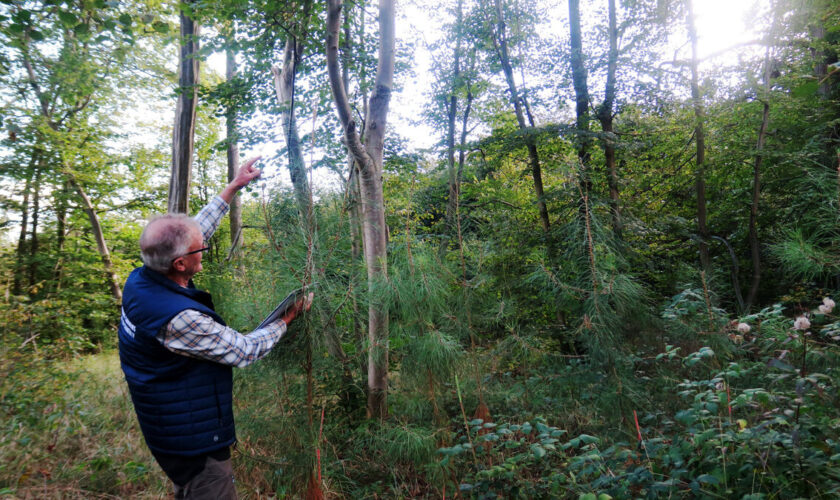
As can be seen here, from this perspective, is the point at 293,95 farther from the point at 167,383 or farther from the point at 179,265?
the point at 167,383

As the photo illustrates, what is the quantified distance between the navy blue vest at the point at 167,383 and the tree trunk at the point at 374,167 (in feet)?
4.52

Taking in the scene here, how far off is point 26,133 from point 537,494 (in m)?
8.95

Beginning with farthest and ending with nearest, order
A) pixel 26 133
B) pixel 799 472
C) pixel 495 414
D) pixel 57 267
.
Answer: pixel 57 267 < pixel 26 133 < pixel 495 414 < pixel 799 472

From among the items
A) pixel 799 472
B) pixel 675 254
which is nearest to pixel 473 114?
pixel 675 254

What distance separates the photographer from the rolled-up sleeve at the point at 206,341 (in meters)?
1.50

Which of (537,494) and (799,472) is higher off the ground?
(799,472)

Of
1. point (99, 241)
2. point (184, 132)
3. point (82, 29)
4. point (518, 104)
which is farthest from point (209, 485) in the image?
point (99, 241)

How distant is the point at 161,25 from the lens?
380 cm

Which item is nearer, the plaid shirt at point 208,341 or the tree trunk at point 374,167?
the plaid shirt at point 208,341

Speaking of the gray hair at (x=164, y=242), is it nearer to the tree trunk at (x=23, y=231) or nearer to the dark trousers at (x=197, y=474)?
the dark trousers at (x=197, y=474)

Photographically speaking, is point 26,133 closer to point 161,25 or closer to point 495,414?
point 161,25

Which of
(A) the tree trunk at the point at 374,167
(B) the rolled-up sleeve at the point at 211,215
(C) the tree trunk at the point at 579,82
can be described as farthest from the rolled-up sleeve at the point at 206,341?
(C) the tree trunk at the point at 579,82

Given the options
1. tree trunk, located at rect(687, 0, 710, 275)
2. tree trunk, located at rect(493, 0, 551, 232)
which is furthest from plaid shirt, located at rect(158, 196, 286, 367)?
tree trunk, located at rect(687, 0, 710, 275)

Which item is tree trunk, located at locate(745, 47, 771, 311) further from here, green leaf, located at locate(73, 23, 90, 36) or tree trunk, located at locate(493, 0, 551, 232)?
green leaf, located at locate(73, 23, 90, 36)
